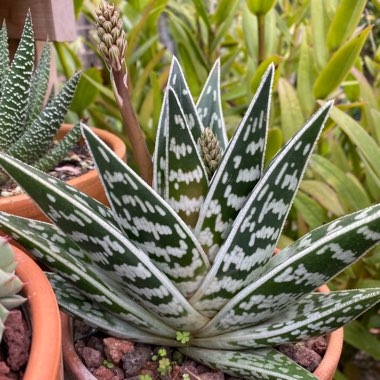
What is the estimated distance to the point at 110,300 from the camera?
483 millimetres

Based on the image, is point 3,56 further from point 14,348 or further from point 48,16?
point 14,348

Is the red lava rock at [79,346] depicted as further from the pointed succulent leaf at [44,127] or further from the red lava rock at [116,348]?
the pointed succulent leaf at [44,127]

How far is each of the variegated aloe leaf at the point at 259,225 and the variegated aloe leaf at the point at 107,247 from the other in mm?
26

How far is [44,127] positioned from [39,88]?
0.08 m

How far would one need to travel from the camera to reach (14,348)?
391 millimetres

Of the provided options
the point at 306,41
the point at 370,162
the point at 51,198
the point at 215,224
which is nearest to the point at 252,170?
the point at 215,224

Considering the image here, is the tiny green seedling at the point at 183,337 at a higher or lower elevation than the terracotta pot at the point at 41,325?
lower

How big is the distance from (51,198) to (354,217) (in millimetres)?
243

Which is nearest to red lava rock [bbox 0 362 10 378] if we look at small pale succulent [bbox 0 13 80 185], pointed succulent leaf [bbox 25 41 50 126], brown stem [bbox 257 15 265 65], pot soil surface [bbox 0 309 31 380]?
pot soil surface [bbox 0 309 31 380]

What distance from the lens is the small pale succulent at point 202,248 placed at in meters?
0.44

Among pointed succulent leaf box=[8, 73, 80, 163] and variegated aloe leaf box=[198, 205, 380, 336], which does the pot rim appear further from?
variegated aloe leaf box=[198, 205, 380, 336]

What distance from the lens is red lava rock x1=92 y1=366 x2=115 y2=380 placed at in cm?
50

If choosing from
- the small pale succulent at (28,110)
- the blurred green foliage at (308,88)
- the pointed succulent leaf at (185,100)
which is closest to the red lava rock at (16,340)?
the pointed succulent leaf at (185,100)

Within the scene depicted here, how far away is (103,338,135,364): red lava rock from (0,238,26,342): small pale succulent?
0.14m
